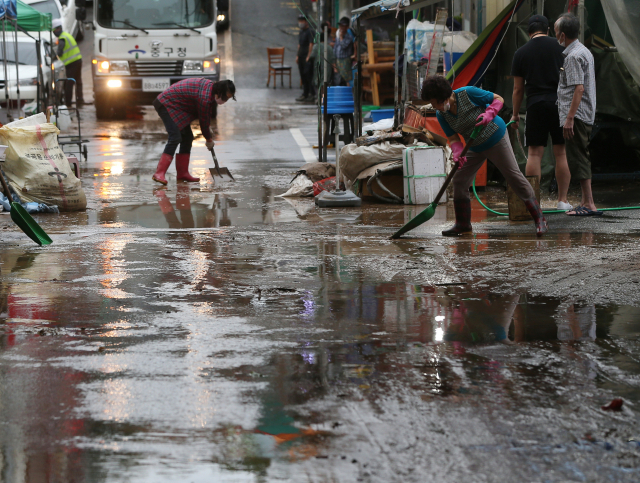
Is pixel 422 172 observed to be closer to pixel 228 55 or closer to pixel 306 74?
Answer: pixel 306 74

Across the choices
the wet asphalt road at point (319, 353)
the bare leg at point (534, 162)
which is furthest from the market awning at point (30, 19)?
the bare leg at point (534, 162)

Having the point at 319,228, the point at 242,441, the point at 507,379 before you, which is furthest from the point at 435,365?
the point at 319,228

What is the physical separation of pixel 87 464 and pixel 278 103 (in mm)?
19569

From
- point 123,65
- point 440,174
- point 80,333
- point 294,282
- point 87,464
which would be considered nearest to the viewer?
point 87,464

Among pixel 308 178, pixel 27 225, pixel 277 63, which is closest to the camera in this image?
pixel 27 225

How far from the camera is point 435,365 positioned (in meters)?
3.74

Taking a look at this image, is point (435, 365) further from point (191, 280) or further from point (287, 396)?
point (191, 280)

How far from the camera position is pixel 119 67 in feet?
58.7

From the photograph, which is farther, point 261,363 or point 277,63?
point 277,63

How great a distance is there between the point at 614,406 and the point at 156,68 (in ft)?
52.5

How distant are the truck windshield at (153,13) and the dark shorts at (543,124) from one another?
11171mm

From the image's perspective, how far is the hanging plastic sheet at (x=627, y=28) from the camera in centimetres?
778

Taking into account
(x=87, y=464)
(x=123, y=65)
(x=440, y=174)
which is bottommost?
(x=87, y=464)

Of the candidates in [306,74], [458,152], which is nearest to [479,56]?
[458,152]
